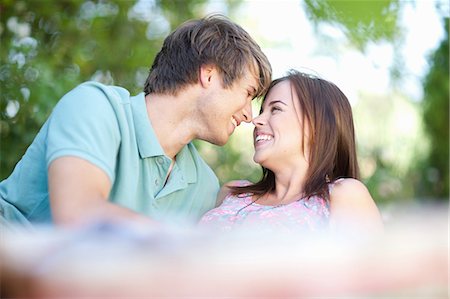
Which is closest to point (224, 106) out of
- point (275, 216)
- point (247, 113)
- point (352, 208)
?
point (247, 113)

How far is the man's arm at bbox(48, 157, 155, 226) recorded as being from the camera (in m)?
1.64

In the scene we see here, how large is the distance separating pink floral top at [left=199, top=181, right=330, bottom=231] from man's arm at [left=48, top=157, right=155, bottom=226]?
0.56 meters

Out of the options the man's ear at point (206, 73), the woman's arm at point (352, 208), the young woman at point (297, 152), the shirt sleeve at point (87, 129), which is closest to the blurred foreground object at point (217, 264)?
the shirt sleeve at point (87, 129)

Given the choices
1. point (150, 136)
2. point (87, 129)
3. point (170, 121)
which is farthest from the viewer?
point (170, 121)

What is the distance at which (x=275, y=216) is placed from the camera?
2.19 meters

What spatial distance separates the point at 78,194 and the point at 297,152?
985 millimetres

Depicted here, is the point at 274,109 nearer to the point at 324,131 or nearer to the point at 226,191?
the point at 324,131

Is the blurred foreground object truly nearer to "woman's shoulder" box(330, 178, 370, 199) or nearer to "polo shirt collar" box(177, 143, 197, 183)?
"woman's shoulder" box(330, 178, 370, 199)

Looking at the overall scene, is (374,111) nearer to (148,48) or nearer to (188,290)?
(148,48)

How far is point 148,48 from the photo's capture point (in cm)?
536

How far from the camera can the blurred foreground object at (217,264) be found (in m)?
0.68

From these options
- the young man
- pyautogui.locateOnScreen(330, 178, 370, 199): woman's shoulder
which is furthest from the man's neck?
pyautogui.locateOnScreen(330, 178, 370, 199): woman's shoulder

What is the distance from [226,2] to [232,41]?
17.8 ft

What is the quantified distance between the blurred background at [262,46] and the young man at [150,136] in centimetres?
137
